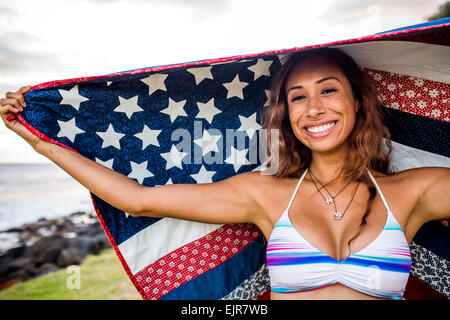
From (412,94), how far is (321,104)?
0.71 meters

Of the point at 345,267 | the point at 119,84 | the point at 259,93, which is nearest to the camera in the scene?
the point at 345,267

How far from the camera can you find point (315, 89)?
1.93 m

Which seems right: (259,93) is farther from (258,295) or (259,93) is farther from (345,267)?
(258,295)

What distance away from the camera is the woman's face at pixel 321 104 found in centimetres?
187

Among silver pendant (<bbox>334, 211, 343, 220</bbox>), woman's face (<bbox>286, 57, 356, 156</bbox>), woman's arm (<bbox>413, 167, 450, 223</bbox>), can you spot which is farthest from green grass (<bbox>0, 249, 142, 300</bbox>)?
woman's arm (<bbox>413, 167, 450, 223</bbox>)

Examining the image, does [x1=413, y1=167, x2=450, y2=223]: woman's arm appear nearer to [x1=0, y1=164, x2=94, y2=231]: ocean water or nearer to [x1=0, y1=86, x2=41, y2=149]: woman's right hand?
[x1=0, y1=86, x2=41, y2=149]: woman's right hand

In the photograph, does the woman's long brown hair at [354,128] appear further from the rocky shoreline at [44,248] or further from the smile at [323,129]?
the rocky shoreline at [44,248]

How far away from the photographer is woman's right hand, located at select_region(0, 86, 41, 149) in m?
1.59

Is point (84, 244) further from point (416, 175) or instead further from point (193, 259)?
point (416, 175)

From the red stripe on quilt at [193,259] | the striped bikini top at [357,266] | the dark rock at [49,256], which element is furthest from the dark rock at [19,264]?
the striped bikini top at [357,266]

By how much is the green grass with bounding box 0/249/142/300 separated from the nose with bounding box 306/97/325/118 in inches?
177

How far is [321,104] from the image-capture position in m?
1.88
